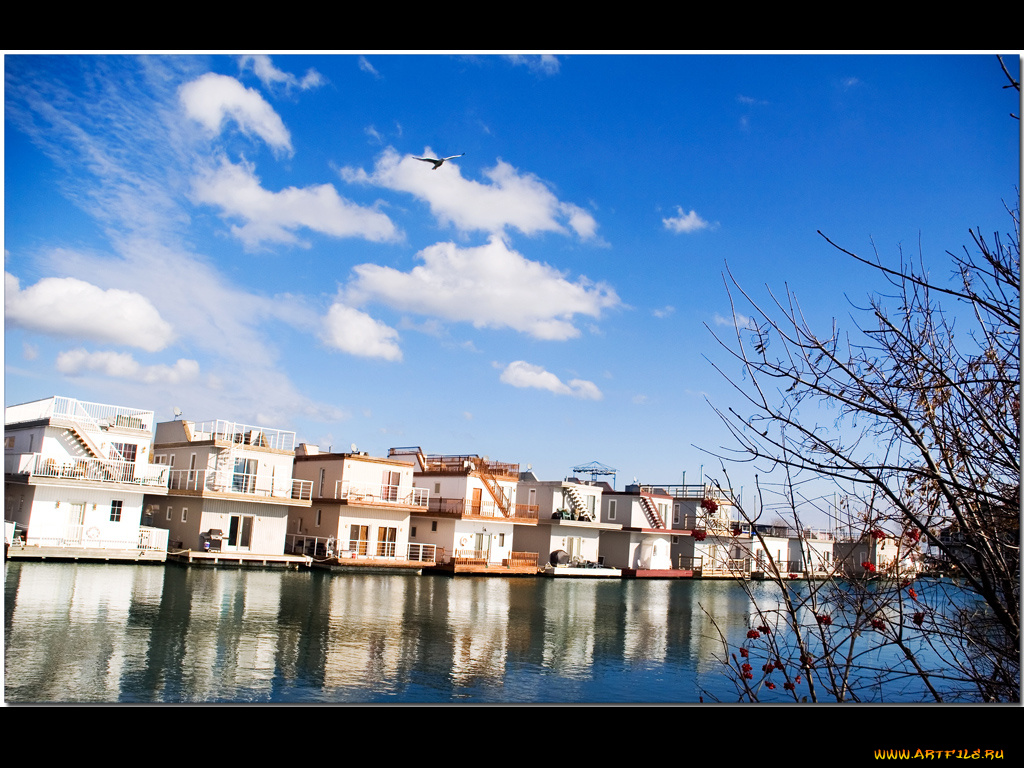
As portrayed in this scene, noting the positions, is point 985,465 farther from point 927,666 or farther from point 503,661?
point 927,666

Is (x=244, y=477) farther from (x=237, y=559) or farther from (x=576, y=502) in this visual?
(x=576, y=502)

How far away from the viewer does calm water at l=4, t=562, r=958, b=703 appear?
26.8ft

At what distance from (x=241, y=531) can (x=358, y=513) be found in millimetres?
3559

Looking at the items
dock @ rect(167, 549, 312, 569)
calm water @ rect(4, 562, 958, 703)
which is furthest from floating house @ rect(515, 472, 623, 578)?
calm water @ rect(4, 562, 958, 703)

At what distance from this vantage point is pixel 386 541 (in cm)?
2486

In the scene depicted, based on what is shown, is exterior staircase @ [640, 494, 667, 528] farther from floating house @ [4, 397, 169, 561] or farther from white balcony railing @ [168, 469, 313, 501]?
floating house @ [4, 397, 169, 561]

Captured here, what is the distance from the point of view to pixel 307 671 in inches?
353

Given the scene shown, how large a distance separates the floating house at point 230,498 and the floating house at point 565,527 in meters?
9.68

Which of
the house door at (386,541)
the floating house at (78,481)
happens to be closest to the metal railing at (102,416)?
the floating house at (78,481)

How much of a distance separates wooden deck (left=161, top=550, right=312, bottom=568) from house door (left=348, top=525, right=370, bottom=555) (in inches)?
62.2

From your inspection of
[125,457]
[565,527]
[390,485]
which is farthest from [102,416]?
[565,527]

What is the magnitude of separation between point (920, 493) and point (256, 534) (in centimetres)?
2141

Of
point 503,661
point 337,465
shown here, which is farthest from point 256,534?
point 503,661
